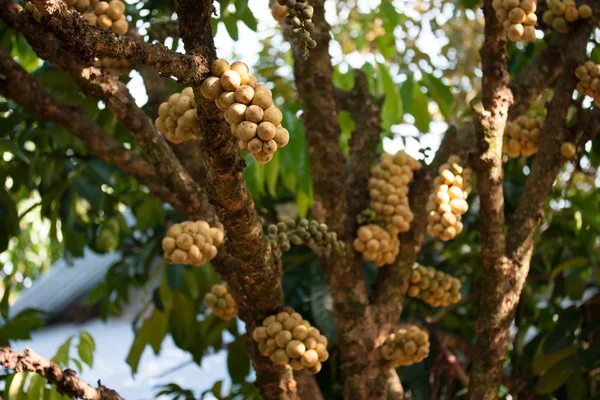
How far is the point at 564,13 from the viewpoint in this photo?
78.0 inches

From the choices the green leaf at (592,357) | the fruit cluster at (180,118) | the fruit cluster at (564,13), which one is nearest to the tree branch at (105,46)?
the fruit cluster at (180,118)

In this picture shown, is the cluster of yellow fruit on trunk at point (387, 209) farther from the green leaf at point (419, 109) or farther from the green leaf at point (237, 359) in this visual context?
the green leaf at point (237, 359)

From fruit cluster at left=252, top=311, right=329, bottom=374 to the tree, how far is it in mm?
28

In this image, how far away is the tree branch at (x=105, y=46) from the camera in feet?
3.01

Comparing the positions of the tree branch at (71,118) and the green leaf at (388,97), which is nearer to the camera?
the tree branch at (71,118)

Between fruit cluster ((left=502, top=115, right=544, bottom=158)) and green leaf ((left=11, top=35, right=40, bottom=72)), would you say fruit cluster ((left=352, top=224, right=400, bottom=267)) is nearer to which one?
fruit cluster ((left=502, top=115, right=544, bottom=158))

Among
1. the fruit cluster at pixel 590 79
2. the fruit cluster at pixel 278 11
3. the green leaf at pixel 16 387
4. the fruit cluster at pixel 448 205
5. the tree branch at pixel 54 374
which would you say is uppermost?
the fruit cluster at pixel 590 79

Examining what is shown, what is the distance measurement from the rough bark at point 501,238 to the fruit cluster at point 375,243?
10.5 inches

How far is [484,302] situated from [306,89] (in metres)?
0.78

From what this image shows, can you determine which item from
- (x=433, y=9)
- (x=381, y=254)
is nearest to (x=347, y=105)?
(x=381, y=254)

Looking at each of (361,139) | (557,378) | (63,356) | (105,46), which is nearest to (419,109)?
(361,139)

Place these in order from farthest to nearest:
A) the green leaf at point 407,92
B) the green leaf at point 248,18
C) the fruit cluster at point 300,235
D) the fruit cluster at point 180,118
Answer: the green leaf at point 407,92 → the green leaf at point 248,18 → the fruit cluster at point 300,235 → the fruit cluster at point 180,118

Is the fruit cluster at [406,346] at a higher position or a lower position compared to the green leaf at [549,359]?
lower

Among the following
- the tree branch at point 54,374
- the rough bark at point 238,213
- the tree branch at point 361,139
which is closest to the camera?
the rough bark at point 238,213
